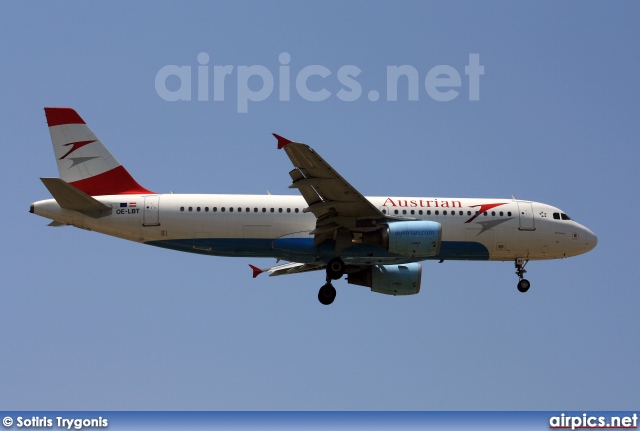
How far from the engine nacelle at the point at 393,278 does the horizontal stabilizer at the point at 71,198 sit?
38.2ft

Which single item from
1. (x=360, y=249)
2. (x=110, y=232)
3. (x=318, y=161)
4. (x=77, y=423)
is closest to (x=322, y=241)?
(x=360, y=249)

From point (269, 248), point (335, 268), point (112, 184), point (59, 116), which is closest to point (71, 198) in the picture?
point (112, 184)

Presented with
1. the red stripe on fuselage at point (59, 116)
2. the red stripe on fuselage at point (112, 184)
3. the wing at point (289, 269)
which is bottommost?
the wing at point (289, 269)

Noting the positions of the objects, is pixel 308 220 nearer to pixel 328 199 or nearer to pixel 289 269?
pixel 328 199

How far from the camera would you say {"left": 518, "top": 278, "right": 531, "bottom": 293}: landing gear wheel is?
4438 centimetres

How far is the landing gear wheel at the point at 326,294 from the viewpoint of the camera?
142 ft

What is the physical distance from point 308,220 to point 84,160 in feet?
31.8

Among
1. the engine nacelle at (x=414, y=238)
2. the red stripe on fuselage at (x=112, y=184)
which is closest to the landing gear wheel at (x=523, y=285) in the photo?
the engine nacelle at (x=414, y=238)

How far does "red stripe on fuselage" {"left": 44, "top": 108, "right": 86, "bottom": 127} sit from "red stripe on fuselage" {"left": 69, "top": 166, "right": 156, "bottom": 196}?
2.75 metres

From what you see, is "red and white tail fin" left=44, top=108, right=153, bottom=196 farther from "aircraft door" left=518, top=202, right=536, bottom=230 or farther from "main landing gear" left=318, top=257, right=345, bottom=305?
"aircraft door" left=518, top=202, right=536, bottom=230

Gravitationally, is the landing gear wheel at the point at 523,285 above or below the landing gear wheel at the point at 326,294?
above

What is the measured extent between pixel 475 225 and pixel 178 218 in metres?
12.0

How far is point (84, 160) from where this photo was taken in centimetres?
4375

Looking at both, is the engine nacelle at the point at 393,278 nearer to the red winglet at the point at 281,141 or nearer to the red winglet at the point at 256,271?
the red winglet at the point at 256,271
